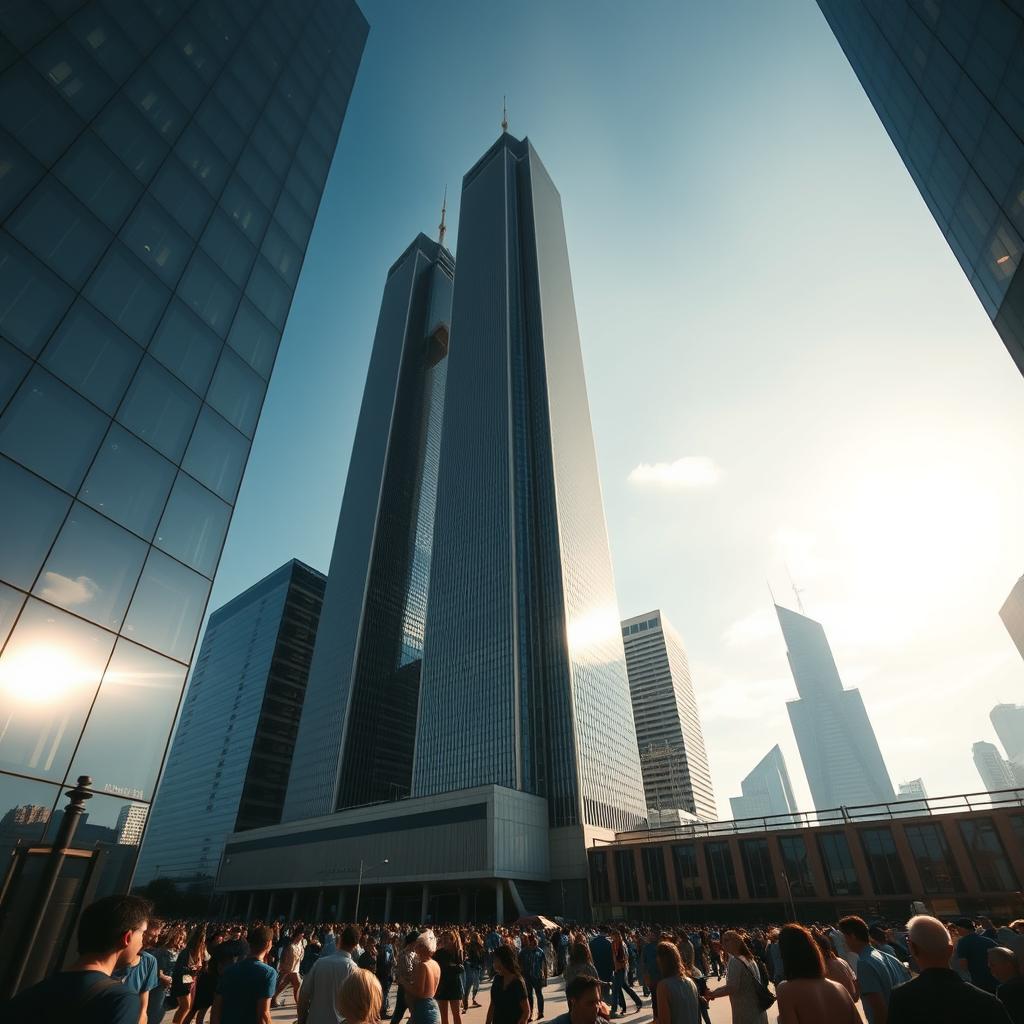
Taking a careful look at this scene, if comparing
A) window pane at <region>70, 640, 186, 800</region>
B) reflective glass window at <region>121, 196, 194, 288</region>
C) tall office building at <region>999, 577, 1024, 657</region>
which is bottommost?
window pane at <region>70, 640, 186, 800</region>

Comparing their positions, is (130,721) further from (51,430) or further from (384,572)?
(384,572)

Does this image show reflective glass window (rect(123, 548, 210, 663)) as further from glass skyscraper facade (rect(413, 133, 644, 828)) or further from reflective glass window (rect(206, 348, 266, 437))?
glass skyscraper facade (rect(413, 133, 644, 828))

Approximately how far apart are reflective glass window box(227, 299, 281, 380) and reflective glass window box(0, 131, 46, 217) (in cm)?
560

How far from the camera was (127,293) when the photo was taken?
14.4m

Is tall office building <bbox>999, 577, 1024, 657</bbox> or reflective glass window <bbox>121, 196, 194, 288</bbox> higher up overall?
tall office building <bbox>999, 577, 1024, 657</bbox>

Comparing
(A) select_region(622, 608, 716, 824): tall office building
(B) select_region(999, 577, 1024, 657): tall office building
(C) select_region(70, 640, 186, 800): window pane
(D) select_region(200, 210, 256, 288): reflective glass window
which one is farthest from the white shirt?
(B) select_region(999, 577, 1024, 657): tall office building

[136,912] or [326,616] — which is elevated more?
[326,616]

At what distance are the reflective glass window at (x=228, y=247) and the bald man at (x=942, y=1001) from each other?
21346 mm

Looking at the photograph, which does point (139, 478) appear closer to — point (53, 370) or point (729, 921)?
point (53, 370)

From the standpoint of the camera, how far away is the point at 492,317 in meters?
124

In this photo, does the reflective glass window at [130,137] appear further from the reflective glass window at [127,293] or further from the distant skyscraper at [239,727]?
the distant skyscraper at [239,727]

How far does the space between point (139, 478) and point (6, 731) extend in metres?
5.99

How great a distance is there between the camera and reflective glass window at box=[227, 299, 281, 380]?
17797 millimetres

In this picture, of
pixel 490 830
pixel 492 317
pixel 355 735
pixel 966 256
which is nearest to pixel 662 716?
pixel 355 735
